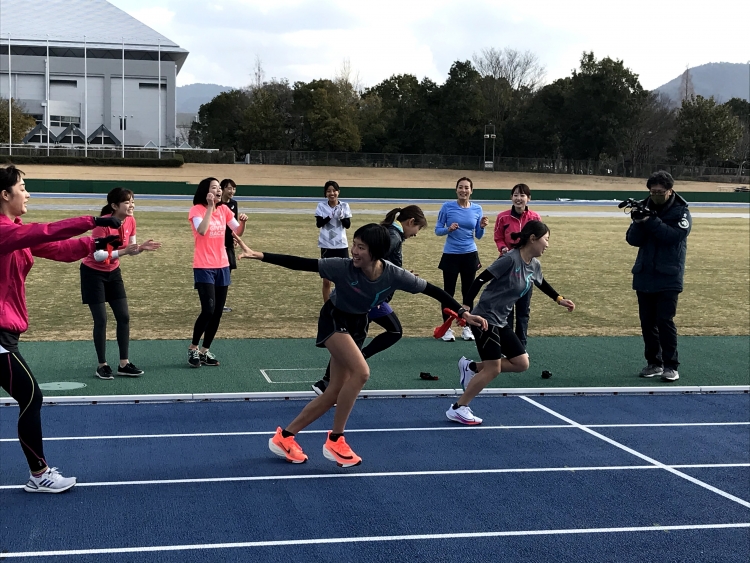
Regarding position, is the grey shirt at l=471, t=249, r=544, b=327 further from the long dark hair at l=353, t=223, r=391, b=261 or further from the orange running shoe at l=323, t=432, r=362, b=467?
the orange running shoe at l=323, t=432, r=362, b=467

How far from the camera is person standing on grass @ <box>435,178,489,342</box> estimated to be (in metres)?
11.1

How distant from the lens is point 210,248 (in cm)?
916

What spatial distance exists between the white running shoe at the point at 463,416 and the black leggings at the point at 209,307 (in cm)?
297

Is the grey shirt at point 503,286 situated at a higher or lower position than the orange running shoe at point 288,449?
higher

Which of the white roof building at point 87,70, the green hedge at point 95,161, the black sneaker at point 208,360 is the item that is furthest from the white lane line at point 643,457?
the white roof building at point 87,70

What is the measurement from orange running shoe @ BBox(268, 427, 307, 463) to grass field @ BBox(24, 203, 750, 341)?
5265 mm

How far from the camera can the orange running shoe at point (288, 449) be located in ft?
21.2

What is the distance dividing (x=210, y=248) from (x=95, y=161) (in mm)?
58474

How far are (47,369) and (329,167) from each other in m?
64.2

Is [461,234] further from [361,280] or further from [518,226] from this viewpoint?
[361,280]

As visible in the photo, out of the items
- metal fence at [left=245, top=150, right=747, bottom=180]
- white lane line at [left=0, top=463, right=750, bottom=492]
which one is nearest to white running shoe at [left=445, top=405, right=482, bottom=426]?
white lane line at [left=0, top=463, right=750, bottom=492]

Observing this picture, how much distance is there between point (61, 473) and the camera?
6.18 m

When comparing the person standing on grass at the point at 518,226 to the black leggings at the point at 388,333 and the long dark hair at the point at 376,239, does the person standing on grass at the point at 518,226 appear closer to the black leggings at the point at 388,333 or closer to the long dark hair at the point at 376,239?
the black leggings at the point at 388,333

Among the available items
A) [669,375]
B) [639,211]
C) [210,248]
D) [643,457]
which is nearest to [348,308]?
[643,457]
